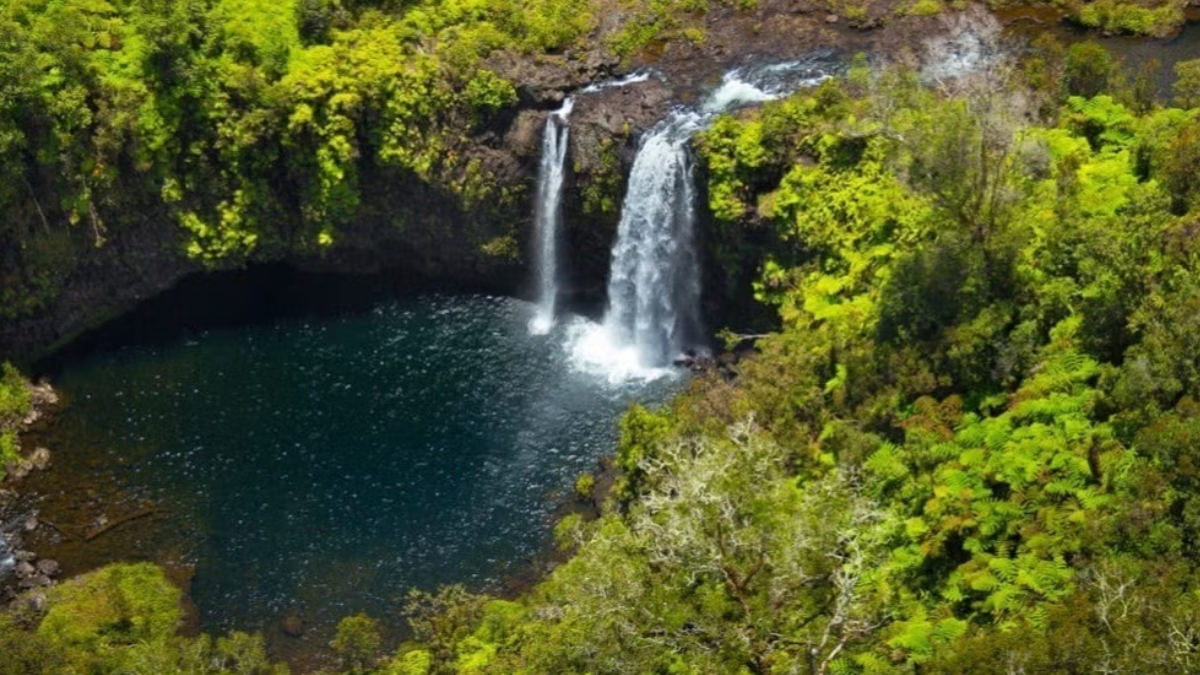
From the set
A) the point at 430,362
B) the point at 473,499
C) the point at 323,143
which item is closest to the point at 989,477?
the point at 473,499

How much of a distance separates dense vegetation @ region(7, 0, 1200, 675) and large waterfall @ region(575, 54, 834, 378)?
2.34 meters

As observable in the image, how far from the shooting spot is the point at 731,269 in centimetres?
5678

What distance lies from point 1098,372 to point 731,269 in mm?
21266

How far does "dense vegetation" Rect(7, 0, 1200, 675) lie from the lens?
30.2 m

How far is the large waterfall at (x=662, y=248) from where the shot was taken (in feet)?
190

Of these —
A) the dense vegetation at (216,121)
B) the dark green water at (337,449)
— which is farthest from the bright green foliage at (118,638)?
the dense vegetation at (216,121)

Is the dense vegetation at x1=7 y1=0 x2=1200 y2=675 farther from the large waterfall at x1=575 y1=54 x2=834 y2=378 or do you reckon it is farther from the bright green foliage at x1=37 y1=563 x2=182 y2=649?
the large waterfall at x1=575 y1=54 x2=834 y2=378

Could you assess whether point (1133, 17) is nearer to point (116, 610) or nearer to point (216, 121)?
point (216, 121)

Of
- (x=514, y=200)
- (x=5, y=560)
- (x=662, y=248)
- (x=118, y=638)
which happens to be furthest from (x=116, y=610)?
(x=662, y=248)

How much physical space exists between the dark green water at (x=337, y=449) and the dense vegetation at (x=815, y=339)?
3.37 metres

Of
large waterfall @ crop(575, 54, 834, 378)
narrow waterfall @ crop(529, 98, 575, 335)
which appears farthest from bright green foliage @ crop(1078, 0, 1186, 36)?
narrow waterfall @ crop(529, 98, 575, 335)

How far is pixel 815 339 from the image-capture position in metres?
48.3

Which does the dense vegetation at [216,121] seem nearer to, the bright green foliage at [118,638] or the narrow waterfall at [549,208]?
the narrow waterfall at [549,208]

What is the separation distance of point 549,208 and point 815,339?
1821 cm
